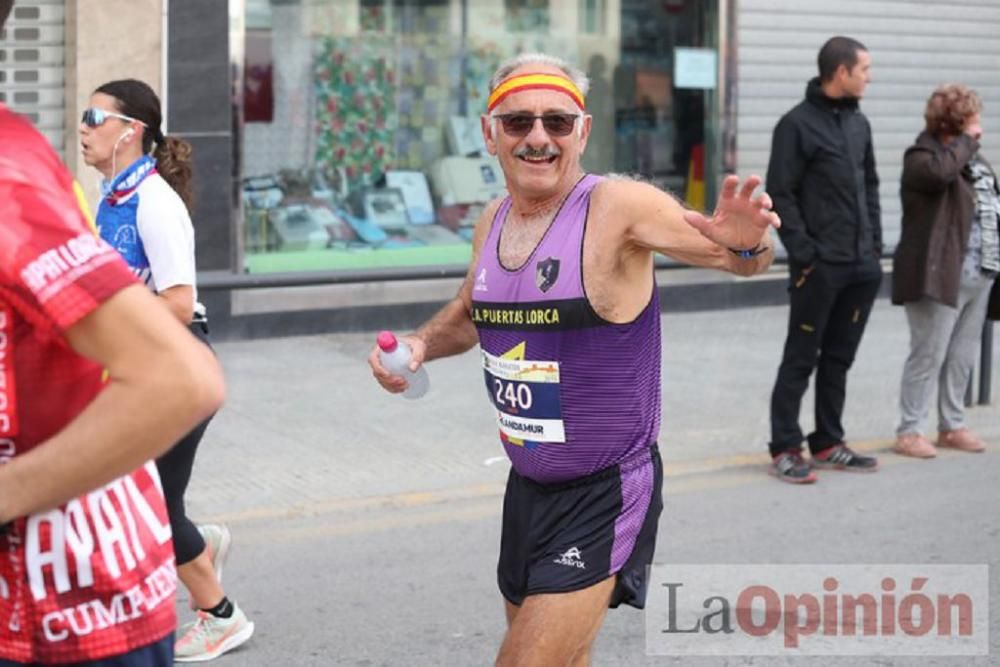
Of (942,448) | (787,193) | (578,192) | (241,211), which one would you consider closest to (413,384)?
(578,192)

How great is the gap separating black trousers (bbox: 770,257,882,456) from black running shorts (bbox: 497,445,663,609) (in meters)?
4.19

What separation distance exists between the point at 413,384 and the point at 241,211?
800 centimetres

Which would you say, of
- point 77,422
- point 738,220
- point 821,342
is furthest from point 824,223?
point 77,422

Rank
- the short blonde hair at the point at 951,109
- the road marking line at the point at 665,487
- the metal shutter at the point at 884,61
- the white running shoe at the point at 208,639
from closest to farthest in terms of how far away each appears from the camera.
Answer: the white running shoe at the point at 208,639 < the road marking line at the point at 665,487 < the short blonde hair at the point at 951,109 < the metal shutter at the point at 884,61

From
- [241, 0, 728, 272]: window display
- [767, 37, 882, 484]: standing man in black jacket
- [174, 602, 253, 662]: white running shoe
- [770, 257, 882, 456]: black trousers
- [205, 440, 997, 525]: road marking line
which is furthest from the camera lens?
[241, 0, 728, 272]: window display

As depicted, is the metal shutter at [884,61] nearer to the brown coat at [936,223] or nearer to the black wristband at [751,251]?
the brown coat at [936,223]

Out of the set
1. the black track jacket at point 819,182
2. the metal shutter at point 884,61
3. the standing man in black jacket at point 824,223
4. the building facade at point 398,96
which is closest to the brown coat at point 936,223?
the standing man in black jacket at point 824,223

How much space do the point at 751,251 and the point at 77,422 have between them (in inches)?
78.2

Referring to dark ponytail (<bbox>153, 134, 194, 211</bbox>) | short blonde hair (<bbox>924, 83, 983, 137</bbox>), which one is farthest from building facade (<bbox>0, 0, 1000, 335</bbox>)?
dark ponytail (<bbox>153, 134, 194, 211</bbox>)

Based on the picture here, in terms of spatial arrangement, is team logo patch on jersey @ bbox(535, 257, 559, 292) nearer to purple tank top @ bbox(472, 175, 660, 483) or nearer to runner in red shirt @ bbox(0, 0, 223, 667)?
purple tank top @ bbox(472, 175, 660, 483)

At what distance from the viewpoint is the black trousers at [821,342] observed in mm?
8133

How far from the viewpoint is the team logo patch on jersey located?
3963 millimetres

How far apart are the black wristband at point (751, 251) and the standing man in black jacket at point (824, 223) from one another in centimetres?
428

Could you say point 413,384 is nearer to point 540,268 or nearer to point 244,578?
point 540,268
